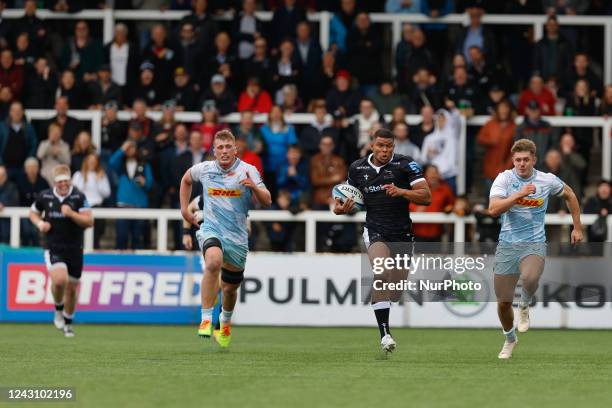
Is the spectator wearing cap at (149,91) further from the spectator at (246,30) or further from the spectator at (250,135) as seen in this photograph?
the spectator at (250,135)

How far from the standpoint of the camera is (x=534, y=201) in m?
14.0

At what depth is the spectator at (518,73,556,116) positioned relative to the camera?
23.8 meters

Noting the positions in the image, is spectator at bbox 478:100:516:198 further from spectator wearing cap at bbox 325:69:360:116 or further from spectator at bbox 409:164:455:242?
spectator wearing cap at bbox 325:69:360:116

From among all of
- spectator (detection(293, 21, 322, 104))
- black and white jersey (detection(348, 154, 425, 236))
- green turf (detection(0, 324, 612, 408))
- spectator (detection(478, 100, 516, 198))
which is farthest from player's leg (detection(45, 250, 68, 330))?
spectator (detection(478, 100, 516, 198))

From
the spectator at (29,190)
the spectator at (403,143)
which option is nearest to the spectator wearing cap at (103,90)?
the spectator at (29,190)

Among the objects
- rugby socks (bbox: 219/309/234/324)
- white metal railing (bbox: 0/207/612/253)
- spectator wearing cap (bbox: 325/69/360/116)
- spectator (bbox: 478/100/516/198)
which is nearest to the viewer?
rugby socks (bbox: 219/309/234/324)

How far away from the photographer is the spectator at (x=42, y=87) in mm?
24328

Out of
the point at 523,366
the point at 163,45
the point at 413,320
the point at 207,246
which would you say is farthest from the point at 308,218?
the point at 523,366

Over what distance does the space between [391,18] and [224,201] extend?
444 inches

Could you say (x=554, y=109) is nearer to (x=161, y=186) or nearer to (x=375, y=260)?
(x=161, y=186)

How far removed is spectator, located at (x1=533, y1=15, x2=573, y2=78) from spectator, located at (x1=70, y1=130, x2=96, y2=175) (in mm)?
7886

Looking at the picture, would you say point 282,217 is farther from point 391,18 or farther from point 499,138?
point 391,18

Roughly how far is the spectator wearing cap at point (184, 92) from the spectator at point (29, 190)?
110 inches

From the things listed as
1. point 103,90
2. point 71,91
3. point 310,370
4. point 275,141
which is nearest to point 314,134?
point 275,141
